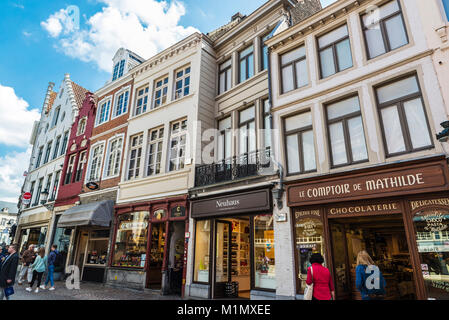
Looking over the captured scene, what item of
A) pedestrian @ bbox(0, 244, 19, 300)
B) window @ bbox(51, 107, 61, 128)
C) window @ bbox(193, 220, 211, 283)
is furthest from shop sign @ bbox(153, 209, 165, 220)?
window @ bbox(51, 107, 61, 128)

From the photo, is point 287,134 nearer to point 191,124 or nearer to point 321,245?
point 321,245

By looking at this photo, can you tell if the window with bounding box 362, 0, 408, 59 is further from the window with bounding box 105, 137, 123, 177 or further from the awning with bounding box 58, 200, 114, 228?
the awning with bounding box 58, 200, 114, 228

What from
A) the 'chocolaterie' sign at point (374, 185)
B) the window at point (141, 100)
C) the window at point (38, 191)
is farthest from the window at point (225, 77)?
the window at point (38, 191)

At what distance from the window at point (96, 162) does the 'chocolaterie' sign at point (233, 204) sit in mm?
8900

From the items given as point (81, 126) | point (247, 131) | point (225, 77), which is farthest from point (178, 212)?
point (81, 126)

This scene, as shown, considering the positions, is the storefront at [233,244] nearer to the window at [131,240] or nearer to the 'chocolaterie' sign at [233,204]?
the 'chocolaterie' sign at [233,204]

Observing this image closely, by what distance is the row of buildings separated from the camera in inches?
289

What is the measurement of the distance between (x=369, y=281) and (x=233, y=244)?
641 centimetres

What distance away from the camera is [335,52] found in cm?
963

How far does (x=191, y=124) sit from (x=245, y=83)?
3132mm

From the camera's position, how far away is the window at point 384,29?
326 inches

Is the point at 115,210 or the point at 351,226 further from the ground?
the point at 115,210

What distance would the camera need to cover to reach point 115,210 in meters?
15.5
